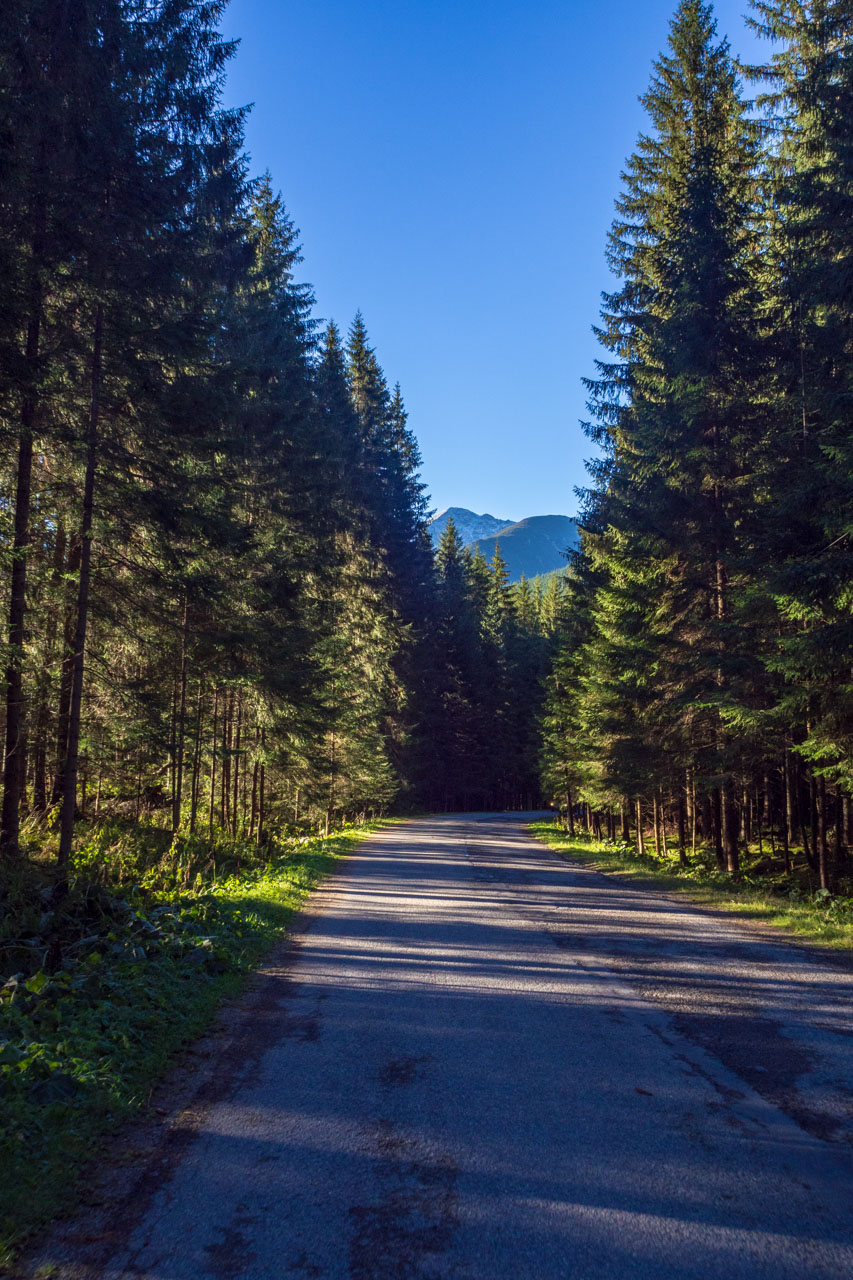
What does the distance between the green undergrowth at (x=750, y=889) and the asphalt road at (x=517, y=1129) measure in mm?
1843

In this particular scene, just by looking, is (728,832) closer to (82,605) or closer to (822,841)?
(822,841)

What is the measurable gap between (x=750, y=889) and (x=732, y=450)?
9.23m

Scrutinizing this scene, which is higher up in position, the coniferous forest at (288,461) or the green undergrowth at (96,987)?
the coniferous forest at (288,461)

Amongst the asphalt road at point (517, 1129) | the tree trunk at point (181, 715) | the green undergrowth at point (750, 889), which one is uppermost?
the tree trunk at point (181, 715)

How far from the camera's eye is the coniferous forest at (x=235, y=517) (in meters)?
8.40

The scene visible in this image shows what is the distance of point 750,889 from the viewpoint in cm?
1403

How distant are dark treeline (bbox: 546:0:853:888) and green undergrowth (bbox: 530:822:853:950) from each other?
1087mm

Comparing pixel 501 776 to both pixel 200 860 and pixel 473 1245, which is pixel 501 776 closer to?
pixel 200 860

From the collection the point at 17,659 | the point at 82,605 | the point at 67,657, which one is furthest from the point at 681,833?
the point at 17,659

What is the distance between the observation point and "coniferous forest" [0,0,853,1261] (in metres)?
8.40

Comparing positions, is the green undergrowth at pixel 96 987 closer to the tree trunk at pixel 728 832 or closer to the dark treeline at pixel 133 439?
the dark treeline at pixel 133 439

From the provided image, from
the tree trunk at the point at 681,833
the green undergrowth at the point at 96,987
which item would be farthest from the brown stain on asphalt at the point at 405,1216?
the tree trunk at the point at 681,833

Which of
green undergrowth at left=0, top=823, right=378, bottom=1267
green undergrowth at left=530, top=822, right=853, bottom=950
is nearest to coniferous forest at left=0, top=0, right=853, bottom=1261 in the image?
green undergrowth at left=0, top=823, right=378, bottom=1267

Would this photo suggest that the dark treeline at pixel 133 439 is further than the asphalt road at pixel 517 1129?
Yes
